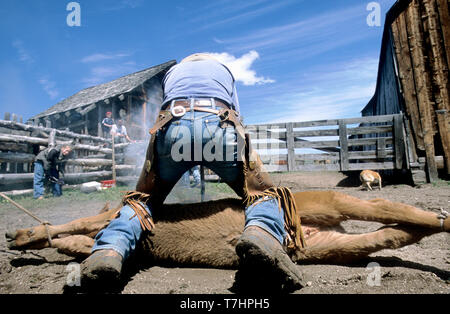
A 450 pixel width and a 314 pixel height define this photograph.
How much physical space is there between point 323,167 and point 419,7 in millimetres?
4520

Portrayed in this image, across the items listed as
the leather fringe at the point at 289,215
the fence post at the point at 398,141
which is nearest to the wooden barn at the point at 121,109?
the fence post at the point at 398,141

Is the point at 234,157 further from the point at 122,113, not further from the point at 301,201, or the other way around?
the point at 122,113

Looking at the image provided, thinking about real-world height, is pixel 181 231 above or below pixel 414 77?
below

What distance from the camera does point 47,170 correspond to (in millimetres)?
7141

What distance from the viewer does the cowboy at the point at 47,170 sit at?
679 centimetres

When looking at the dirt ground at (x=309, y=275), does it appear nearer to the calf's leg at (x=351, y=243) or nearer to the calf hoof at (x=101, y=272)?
the calf's leg at (x=351, y=243)

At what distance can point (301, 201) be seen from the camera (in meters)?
1.99

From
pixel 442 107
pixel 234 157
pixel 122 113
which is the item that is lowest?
pixel 234 157

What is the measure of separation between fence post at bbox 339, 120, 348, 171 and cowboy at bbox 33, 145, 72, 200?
308 inches

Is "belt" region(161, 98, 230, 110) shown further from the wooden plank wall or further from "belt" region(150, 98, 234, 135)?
the wooden plank wall

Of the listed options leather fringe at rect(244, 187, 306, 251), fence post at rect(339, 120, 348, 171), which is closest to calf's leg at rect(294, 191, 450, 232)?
leather fringe at rect(244, 187, 306, 251)

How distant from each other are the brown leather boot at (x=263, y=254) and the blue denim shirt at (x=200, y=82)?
1048mm
